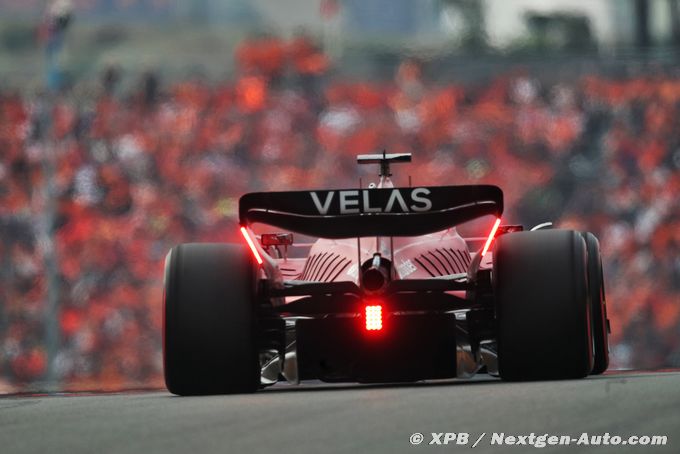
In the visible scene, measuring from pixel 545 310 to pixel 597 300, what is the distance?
39.6 inches

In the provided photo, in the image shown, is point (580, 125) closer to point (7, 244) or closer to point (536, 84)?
point (536, 84)

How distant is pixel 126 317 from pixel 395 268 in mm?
23873

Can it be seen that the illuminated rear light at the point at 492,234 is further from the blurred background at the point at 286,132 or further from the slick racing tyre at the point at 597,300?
the blurred background at the point at 286,132

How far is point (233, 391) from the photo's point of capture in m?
8.92

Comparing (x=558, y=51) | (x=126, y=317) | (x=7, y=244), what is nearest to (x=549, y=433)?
(x=126, y=317)

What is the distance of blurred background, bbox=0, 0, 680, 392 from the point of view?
33531 mm

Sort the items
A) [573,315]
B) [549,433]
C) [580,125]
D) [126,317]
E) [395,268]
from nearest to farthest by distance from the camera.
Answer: [549,433], [573,315], [395,268], [126,317], [580,125]

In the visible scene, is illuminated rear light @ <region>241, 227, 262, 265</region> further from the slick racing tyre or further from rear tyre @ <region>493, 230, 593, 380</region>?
the slick racing tyre

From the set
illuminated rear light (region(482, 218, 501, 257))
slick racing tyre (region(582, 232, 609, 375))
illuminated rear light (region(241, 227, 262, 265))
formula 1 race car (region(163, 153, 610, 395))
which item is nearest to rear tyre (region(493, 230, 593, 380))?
formula 1 race car (region(163, 153, 610, 395))

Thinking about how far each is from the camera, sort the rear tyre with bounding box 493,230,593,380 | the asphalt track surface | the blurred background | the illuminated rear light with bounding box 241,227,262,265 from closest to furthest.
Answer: the asphalt track surface → the rear tyre with bounding box 493,230,593,380 → the illuminated rear light with bounding box 241,227,262,265 → the blurred background

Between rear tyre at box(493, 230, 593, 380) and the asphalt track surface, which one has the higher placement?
rear tyre at box(493, 230, 593, 380)

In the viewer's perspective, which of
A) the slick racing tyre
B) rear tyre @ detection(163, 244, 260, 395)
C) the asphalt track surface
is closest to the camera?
the asphalt track surface

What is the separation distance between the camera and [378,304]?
8.89m

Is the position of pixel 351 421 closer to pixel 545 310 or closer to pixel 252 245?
pixel 545 310
